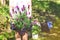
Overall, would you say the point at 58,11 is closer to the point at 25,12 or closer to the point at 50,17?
the point at 50,17

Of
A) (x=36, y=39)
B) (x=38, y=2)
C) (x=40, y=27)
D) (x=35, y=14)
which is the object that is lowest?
(x=36, y=39)

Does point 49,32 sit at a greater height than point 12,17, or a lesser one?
lesser

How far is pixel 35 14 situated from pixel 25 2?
0.47 ft

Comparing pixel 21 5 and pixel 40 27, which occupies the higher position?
pixel 21 5

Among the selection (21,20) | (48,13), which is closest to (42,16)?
(48,13)

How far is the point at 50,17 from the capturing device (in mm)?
1738

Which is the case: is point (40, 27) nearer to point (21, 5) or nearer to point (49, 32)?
point (49, 32)

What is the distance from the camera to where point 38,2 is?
1730 millimetres

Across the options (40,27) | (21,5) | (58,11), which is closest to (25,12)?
(21,5)

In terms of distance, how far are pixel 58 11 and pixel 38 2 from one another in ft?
0.67

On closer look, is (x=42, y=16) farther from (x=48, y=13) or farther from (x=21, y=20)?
(x=21, y=20)

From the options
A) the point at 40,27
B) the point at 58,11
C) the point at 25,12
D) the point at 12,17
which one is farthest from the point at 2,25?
the point at 58,11

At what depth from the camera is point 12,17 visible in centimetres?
171

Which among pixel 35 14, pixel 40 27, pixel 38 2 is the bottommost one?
pixel 40 27
